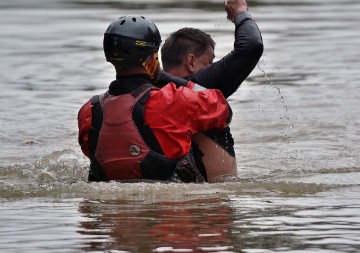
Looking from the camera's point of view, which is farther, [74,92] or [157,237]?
[74,92]

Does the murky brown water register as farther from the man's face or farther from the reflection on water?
the man's face

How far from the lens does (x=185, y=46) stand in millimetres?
9594

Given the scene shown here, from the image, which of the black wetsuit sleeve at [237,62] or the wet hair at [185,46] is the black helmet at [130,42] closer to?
the black wetsuit sleeve at [237,62]

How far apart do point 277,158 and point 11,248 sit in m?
5.33

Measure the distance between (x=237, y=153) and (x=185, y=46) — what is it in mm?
3029

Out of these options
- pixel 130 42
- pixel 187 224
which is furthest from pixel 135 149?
pixel 187 224

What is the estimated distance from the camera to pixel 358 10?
26562 millimetres

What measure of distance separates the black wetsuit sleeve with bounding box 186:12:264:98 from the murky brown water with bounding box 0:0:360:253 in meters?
0.75

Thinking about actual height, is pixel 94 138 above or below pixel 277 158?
above

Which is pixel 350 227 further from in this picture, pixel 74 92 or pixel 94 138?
pixel 74 92

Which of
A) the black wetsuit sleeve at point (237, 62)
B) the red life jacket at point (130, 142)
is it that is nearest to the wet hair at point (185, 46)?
the black wetsuit sleeve at point (237, 62)

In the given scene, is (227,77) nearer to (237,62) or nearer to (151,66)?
(237,62)

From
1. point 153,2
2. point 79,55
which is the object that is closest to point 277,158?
point 79,55

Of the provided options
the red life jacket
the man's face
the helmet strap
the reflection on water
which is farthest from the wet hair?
the reflection on water
